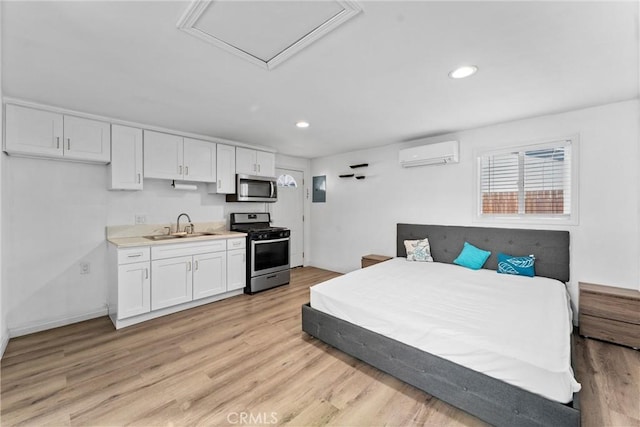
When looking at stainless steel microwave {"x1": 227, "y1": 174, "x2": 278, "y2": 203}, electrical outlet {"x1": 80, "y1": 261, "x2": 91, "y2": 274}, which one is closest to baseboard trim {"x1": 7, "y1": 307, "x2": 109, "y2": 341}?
electrical outlet {"x1": 80, "y1": 261, "x2": 91, "y2": 274}

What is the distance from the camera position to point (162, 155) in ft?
11.7

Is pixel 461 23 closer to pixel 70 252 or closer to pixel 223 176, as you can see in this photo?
pixel 223 176

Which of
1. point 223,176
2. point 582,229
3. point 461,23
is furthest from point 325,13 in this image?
point 582,229

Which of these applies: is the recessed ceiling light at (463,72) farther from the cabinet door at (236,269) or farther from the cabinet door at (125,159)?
the cabinet door at (125,159)

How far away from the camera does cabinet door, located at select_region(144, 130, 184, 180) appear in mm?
3455

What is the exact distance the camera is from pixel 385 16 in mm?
1494

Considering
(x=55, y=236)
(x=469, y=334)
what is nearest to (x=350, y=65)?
(x=469, y=334)

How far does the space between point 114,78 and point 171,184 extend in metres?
1.91

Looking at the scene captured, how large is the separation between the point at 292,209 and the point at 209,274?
239 centimetres

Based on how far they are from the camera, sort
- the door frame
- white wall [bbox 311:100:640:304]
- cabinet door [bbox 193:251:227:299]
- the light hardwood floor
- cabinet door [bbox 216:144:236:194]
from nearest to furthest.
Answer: the light hardwood floor
white wall [bbox 311:100:640:304]
cabinet door [bbox 193:251:227:299]
cabinet door [bbox 216:144:236:194]
the door frame

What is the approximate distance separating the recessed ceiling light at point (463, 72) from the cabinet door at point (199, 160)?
10.7 ft

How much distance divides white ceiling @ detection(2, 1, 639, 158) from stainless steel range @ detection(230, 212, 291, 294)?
1.76 m

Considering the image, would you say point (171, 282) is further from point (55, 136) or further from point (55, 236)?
point (55, 136)

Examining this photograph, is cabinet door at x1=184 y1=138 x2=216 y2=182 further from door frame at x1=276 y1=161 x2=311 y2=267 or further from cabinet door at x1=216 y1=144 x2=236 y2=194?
door frame at x1=276 y1=161 x2=311 y2=267
